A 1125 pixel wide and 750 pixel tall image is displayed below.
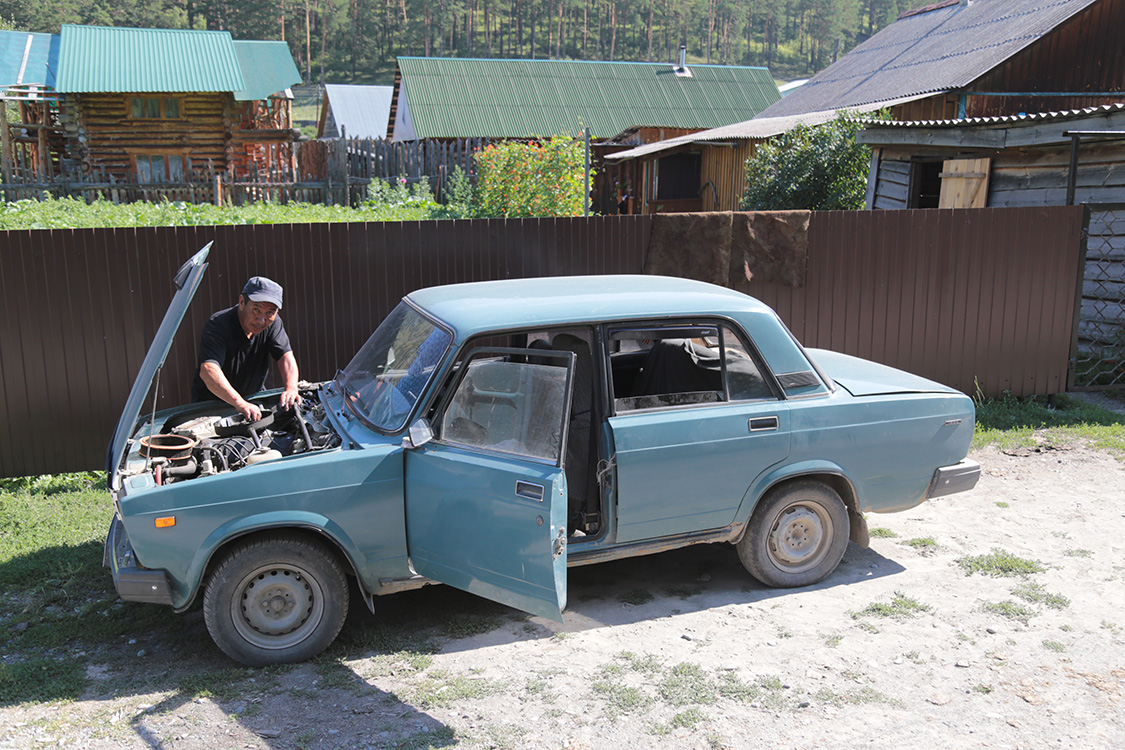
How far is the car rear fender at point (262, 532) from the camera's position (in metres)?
4.00

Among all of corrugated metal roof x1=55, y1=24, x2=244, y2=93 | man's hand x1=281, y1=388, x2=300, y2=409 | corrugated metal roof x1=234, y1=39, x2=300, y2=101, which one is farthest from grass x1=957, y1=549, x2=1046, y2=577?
corrugated metal roof x1=234, y1=39, x2=300, y2=101

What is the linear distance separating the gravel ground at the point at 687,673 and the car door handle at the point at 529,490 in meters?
0.95

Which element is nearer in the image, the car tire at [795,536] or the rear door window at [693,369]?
the rear door window at [693,369]

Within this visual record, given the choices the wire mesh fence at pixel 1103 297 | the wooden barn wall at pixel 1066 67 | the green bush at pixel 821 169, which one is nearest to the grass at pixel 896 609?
the wire mesh fence at pixel 1103 297

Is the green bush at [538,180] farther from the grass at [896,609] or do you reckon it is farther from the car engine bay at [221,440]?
the grass at [896,609]

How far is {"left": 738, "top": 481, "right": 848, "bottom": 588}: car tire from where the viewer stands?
4.97m

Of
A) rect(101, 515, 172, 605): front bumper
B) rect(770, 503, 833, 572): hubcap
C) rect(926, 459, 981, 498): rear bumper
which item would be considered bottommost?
rect(770, 503, 833, 572): hubcap

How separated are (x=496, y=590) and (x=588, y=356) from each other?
133cm

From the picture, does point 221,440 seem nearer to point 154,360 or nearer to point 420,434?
point 154,360

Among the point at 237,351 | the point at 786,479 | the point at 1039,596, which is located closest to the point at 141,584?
the point at 237,351

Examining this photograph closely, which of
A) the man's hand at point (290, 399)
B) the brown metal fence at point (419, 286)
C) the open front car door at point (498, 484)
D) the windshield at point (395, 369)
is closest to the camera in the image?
the open front car door at point (498, 484)

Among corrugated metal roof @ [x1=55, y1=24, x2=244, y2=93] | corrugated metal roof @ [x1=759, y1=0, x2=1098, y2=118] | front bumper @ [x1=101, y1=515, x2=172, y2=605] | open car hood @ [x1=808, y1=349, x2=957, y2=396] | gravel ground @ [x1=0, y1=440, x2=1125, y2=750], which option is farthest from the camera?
corrugated metal roof @ [x1=55, y1=24, x2=244, y2=93]

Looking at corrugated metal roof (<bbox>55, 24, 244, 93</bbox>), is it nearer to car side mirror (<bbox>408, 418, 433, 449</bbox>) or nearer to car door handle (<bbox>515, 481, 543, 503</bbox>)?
car side mirror (<bbox>408, 418, 433, 449</bbox>)

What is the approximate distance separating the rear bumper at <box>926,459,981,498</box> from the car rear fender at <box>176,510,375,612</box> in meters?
3.40
